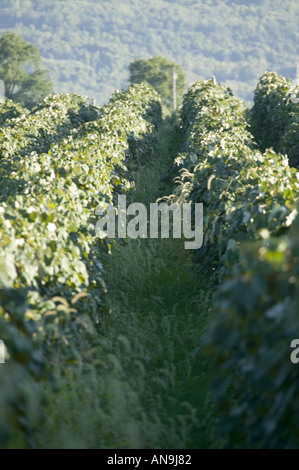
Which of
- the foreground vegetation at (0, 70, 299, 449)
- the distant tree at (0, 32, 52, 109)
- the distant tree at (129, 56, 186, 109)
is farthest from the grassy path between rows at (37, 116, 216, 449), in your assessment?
the distant tree at (129, 56, 186, 109)

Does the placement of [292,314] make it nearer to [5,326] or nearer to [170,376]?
[5,326]

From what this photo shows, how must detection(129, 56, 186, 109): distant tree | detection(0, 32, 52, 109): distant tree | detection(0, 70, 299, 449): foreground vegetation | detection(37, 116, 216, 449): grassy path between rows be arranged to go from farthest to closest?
detection(129, 56, 186, 109): distant tree
detection(0, 32, 52, 109): distant tree
detection(37, 116, 216, 449): grassy path between rows
detection(0, 70, 299, 449): foreground vegetation

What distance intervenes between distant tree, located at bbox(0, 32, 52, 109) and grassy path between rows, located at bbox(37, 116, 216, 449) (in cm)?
7871

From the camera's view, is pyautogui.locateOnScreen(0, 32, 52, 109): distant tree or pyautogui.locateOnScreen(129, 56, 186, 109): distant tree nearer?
pyautogui.locateOnScreen(0, 32, 52, 109): distant tree

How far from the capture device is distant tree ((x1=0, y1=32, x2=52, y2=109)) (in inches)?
3351

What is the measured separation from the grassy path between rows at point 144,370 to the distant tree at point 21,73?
78711mm

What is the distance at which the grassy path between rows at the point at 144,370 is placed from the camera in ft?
11.9

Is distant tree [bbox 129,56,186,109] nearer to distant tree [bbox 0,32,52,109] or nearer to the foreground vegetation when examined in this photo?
distant tree [bbox 0,32,52,109]

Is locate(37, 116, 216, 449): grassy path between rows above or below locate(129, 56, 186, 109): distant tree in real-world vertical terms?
below

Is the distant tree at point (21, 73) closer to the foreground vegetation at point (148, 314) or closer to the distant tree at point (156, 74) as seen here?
the distant tree at point (156, 74)

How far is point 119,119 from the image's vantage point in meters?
12.5

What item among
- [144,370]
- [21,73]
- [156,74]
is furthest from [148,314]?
[156,74]
